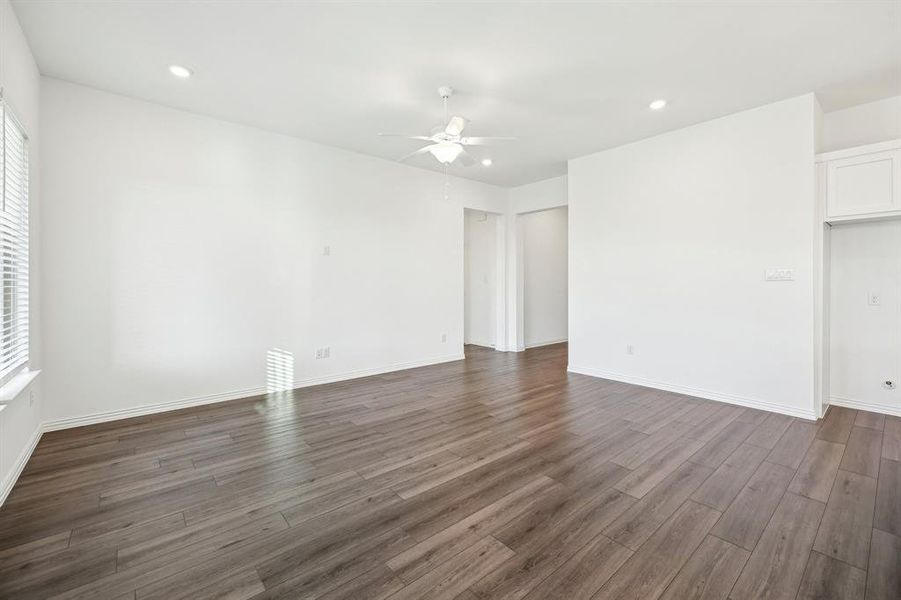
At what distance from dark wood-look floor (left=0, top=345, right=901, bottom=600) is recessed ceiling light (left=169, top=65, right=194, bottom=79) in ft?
9.95

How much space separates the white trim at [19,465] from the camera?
2.28m

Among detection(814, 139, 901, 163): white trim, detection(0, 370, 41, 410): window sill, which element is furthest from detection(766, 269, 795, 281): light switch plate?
detection(0, 370, 41, 410): window sill

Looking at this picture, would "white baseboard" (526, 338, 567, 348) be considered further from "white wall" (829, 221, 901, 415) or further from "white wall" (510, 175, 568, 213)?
"white wall" (829, 221, 901, 415)

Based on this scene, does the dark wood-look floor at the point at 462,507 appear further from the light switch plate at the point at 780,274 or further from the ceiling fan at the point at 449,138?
the ceiling fan at the point at 449,138

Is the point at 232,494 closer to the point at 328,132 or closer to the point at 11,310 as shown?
the point at 11,310

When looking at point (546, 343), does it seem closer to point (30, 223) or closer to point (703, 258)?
point (703, 258)

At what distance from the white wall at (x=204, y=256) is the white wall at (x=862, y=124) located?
4737mm

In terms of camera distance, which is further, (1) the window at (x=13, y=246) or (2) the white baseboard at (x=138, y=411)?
(2) the white baseboard at (x=138, y=411)

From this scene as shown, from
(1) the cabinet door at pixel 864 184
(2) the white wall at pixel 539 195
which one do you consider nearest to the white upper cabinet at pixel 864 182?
(1) the cabinet door at pixel 864 184

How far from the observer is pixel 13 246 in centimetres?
263

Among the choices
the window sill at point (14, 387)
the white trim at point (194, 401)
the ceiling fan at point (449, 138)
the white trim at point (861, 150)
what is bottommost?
the white trim at point (194, 401)

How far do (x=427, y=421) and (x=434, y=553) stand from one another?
1.75m

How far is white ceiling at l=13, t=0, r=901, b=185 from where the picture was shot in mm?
2482

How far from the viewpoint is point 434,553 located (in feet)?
5.89
